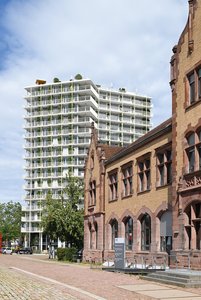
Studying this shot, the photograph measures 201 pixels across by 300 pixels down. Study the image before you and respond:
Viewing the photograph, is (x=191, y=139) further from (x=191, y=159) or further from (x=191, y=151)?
(x=191, y=159)

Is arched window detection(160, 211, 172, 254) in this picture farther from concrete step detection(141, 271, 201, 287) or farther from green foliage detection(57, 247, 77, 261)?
green foliage detection(57, 247, 77, 261)

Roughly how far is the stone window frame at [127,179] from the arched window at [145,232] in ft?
10.1

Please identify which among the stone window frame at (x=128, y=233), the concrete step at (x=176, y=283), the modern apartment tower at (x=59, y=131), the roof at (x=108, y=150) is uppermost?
the modern apartment tower at (x=59, y=131)

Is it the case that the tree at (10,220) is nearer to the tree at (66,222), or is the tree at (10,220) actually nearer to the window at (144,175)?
the tree at (66,222)

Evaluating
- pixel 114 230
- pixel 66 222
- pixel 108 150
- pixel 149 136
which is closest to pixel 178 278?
pixel 149 136

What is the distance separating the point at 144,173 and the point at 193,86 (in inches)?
394

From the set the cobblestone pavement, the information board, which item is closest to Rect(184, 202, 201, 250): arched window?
the information board

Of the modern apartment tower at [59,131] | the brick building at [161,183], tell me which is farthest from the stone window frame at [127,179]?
the modern apartment tower at [59,131]

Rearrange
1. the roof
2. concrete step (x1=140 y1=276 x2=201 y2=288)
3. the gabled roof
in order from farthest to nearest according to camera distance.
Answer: the roof
the gabled roof
concrete step (x1=140 y1=276 x2=201 y2=288)

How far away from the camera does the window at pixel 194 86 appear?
2650cm

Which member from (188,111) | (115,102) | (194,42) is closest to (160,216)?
(188,111)

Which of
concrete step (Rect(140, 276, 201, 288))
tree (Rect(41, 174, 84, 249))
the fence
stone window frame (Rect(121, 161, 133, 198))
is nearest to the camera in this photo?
concrete step (Rect(140, 276, 201, 288))

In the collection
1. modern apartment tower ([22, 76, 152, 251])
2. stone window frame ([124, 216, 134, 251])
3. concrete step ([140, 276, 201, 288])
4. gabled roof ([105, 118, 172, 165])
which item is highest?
modern apartment tower ([22, 76, 152, 251])

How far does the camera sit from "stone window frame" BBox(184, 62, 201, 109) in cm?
2650
